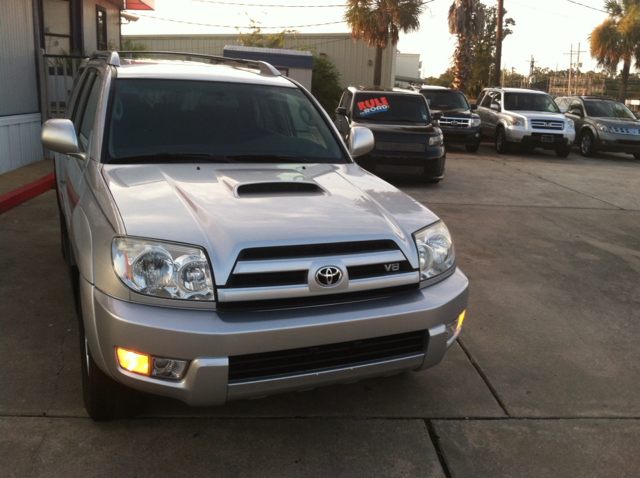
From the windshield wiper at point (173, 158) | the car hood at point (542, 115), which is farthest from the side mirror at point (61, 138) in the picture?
the car hood at point (542, 115)

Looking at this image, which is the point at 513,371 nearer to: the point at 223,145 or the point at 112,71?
the point at 223,145

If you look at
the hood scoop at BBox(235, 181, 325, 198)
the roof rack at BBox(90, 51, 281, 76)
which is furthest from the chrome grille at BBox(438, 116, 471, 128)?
the hood scoop at BBox(235, 181, 325, 198)

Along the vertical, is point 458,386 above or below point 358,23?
below

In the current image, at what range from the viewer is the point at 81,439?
9.41 ft

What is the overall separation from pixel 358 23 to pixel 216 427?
89.7 ft

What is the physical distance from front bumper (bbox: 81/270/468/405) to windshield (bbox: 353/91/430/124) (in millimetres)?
8703

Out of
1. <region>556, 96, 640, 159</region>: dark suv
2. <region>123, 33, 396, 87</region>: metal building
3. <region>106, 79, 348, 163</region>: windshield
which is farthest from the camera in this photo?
<region>123, 33, 396, 87</region>: metal building

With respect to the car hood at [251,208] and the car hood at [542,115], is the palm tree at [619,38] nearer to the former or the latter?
the car hood at [542,115]

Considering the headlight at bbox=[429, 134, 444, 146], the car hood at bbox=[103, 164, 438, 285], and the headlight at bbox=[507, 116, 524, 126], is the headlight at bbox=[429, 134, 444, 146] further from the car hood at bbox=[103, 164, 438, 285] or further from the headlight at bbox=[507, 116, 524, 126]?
the car hood at bbox=[103, 164, 438, 285]

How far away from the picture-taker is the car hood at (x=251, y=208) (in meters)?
2.60

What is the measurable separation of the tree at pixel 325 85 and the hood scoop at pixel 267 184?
89.7ft

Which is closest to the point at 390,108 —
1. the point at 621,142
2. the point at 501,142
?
the point at 501,142

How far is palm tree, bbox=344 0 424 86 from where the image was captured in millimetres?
27375

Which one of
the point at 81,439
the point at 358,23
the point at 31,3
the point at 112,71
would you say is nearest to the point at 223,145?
the point at 112,71
